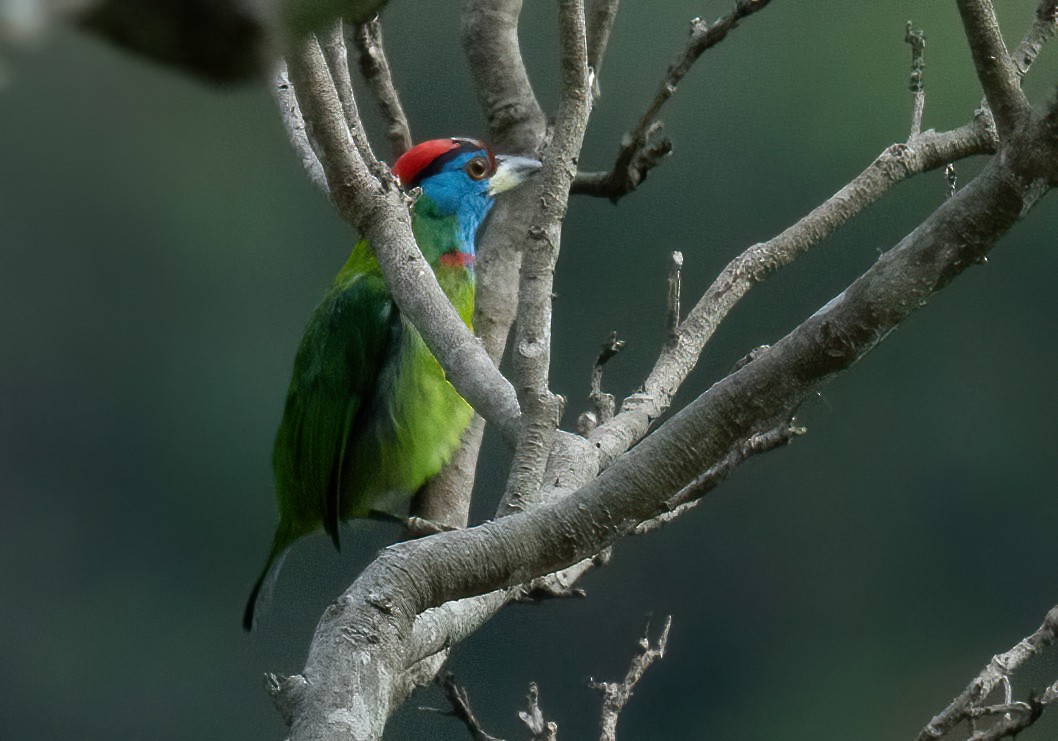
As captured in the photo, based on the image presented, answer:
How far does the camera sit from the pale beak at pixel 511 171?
6.88ft

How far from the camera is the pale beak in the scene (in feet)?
6.88

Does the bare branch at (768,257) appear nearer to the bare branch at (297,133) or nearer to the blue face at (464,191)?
the bare branch at (297,133)

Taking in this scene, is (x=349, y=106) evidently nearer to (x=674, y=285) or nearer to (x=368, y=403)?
(x=674, y=285)

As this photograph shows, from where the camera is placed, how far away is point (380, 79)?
1906mm

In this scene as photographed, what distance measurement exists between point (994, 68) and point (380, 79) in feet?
4.27

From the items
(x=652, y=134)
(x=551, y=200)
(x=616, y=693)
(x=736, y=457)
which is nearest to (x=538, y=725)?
(x=616, y=693)

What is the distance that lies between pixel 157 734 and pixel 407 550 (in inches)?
104

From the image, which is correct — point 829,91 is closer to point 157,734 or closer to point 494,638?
point 494,638

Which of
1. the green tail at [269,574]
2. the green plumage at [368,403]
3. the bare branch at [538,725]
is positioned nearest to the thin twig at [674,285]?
the bare branch at [538,725]

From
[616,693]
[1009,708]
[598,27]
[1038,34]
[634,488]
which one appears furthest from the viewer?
[598,27]

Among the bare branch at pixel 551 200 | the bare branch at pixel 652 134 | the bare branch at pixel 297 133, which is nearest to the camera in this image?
the bare branch at pixel 551 200

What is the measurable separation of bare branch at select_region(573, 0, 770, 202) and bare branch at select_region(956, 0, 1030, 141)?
781 millimetres

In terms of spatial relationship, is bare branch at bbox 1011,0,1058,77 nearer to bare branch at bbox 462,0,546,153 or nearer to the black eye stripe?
bare branch at bbox 462,0,546,153

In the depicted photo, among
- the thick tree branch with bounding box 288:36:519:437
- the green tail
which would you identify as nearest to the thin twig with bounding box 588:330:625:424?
the thick tree branch with bounding box 288:36:519:437
